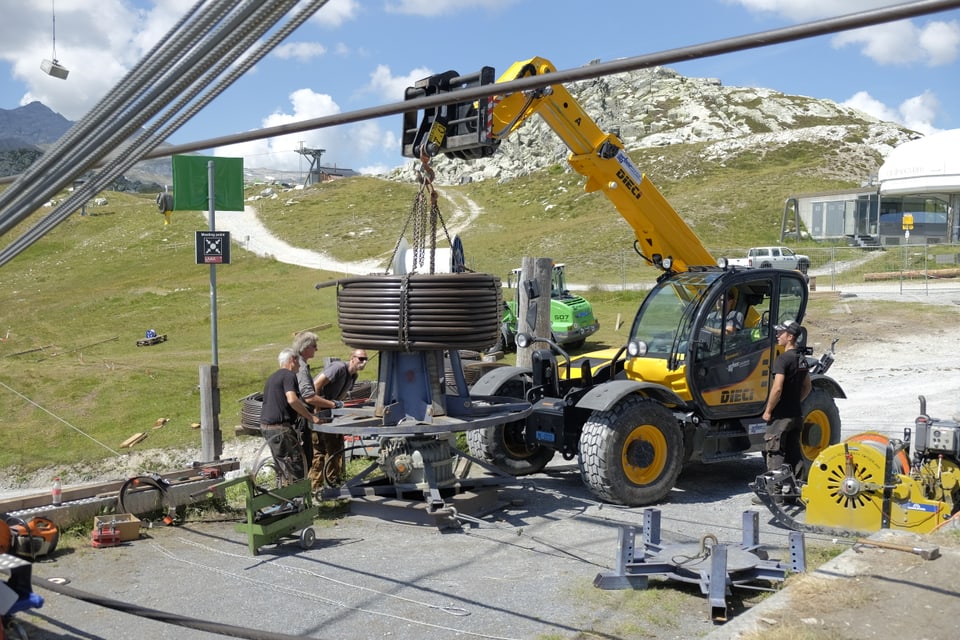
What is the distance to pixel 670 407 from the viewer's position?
30.8 ft

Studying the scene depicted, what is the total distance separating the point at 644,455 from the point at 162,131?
5930 millimetres

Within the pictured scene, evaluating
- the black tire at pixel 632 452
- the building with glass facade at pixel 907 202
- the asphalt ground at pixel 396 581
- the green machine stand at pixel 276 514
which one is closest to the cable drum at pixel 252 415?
the asphalt ground at pixel 396 581

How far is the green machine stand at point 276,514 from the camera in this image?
23.7 feet

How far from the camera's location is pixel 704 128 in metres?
91.6

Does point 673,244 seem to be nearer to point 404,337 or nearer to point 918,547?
point 404,337

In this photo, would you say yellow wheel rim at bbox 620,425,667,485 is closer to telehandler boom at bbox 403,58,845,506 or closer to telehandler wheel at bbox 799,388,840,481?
telehandler boom at bbox 403,58,845,506

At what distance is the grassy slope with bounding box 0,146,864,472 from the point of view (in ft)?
55.2

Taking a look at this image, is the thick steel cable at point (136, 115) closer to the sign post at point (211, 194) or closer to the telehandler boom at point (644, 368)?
the telehandler boom at point (644, 368)

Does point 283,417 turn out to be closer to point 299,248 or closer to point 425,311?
point 425,311

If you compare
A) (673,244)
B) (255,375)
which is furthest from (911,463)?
(255,375)

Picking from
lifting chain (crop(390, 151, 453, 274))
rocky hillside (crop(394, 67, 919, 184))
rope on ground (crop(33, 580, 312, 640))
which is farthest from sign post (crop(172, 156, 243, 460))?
rocky hillside (crop(394, 67, 919, 184))

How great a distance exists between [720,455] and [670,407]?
753 mm

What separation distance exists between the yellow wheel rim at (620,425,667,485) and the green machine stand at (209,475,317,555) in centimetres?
296

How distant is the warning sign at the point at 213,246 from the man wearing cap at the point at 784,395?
650 centimetres
